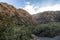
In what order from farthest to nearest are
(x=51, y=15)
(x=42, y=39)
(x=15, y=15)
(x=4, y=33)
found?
(x=51, y=15)
(x=15, y=15)
(x=42, y=39)
(x=4, y=33)

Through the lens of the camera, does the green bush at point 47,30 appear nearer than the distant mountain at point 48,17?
Yes

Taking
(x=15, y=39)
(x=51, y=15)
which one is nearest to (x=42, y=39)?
(x=15, y=39)

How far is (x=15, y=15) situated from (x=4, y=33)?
1372 cm

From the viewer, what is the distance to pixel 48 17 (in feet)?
161

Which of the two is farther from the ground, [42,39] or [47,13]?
[47,13]

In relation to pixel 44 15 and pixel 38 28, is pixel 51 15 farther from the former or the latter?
pixel 38 28

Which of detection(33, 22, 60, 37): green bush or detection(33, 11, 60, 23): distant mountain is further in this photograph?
detection(33, 11, 60, 23): distant mountain

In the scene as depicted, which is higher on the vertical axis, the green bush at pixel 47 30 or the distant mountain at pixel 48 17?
the distant mountain at pixel 48 17

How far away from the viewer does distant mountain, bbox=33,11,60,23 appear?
47894 mm

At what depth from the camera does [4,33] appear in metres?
19.9

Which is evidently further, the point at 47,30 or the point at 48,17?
the point at 48,17

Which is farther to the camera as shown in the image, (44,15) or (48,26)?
(44,15)

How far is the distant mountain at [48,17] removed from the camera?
47.9 metres

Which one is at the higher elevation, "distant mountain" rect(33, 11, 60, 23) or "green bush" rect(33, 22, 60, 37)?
"distant mountain" rect(33, 11, 60, 23)
